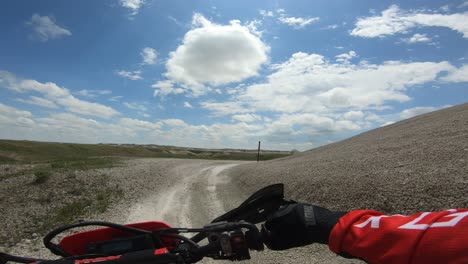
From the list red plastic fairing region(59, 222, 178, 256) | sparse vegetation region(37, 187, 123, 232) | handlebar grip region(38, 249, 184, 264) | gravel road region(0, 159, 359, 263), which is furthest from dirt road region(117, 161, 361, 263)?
handlebar grip region(38, 249, 184, 264)

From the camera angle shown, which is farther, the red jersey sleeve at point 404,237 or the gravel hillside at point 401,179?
the gravel hillside at point 401,179

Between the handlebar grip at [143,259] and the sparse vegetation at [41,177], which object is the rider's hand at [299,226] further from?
the sparse vegetation at [41,177]

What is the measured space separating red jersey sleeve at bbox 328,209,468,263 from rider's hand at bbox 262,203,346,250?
0.36 ft

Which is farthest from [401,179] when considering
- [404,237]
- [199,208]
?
[404,237]

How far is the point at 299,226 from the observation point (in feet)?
8.05

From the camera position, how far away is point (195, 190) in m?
19.1

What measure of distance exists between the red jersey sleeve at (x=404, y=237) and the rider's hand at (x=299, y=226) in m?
0.11

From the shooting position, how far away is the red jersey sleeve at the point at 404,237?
1.60 meters

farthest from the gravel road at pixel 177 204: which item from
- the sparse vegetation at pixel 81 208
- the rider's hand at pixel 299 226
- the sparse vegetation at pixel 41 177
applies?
the rider's hand at pixel 299 226

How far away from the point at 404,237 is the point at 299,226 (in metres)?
0.79

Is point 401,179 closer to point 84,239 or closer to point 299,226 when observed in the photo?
point 299,226

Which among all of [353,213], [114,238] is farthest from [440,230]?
[114,238]

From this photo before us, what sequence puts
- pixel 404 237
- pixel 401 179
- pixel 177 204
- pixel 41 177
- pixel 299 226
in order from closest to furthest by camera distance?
pixel 404 237 < pixel 299 226 < pixel 401 179 < pixel 177 204 < pixel 41 177

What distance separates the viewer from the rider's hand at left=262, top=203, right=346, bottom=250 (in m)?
2.40
